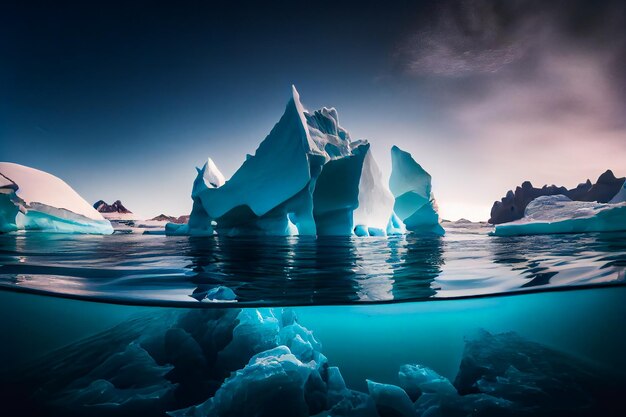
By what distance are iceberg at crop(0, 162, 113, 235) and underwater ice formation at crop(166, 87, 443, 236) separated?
14.4 ft

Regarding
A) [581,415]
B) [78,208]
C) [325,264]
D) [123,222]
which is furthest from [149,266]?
[123,222]

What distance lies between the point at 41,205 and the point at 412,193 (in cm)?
2154

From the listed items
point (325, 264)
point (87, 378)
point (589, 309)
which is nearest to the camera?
point (87, 378)

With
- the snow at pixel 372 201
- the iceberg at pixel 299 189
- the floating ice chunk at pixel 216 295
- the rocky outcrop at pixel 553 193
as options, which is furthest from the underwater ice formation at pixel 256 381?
the rocky outcrop at pixel 553 193

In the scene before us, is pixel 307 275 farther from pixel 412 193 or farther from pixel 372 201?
pixel 412 193

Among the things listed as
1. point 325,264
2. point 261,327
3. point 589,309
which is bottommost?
point 589,309

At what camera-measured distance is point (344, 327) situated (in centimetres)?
1315

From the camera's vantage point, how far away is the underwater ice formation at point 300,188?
43.0 ft

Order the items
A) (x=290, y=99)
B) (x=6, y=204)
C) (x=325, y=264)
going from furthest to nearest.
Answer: (x=290, y=99)
(x=6, y=204)
(x=325, y=264)

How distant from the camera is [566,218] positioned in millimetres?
9414

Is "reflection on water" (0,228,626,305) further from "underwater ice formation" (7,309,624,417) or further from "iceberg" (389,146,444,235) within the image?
"iceberg" (389,146,444,235)

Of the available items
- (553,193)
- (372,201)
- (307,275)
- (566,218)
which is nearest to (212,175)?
(372,201)

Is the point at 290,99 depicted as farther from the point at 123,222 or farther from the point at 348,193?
the point at 123,222

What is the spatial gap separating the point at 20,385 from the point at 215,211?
10.1 meters
